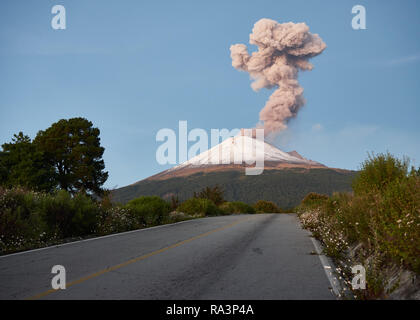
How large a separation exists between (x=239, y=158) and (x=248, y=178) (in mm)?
30791

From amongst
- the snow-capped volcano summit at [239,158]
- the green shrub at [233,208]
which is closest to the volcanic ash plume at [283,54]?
the green shrub at [233,208]

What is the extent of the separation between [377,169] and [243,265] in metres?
7.96

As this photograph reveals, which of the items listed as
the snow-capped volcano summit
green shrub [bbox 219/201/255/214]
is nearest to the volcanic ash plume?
green shrub [bbox 219/201/255/214]

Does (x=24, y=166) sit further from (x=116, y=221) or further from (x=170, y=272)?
(x=170, y=272)

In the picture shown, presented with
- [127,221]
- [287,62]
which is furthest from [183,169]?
[127,221]

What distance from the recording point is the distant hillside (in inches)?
4375

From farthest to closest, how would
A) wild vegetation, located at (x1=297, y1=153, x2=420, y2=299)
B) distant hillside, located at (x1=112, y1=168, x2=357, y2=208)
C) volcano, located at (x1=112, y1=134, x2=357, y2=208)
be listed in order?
1. volcano, located at (x1=112, y1=134, x2=357, y2=208)
2. distant hillside, located at (x1=112, y1=168, x2=357, y2=208)
3. wild vegetation, located at (x1=297, y1=153, x2=420, y2=299)

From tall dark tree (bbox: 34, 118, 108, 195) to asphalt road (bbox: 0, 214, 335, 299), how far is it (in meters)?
32.9

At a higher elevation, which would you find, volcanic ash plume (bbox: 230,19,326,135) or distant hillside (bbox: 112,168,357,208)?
volcanic ash plume (bbox: 230,19,326,135)

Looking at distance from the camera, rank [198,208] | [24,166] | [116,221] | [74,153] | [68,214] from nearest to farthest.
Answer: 1. [68,214]
2. [116,221]
3. [198,208]
4. [24,166]
5. [74,153]

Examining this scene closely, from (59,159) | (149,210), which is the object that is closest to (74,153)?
(59,159)

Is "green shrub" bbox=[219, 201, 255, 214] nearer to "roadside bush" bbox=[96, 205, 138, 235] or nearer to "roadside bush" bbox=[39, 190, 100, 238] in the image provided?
"roadside bush" bbox=[96, 205, 138, 235]

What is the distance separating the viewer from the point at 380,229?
6.78 m

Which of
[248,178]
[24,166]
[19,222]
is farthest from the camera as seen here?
[248,178]
